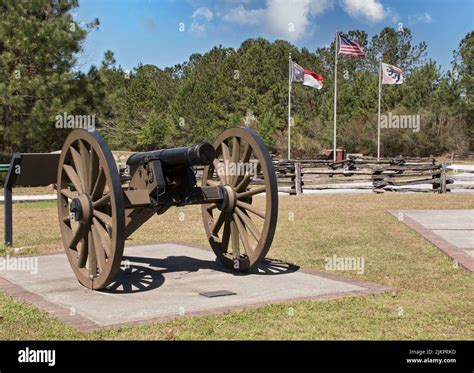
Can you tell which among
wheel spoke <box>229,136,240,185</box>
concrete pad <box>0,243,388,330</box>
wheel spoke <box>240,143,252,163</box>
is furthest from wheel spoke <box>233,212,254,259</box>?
wheel spoke <box>240,143,252,163</box>

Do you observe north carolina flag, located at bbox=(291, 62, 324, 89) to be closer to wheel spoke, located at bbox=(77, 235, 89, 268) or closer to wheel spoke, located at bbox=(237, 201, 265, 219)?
wheel spoke, located at bbox=(237, 201, 265, 219)

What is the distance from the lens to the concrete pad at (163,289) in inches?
234

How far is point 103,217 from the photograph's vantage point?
261 inches

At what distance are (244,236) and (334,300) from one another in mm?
1554

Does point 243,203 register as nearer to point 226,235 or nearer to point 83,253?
point 226,235

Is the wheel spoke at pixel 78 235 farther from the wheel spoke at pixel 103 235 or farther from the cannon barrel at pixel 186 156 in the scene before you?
the cannon barrel at pixel 186 156

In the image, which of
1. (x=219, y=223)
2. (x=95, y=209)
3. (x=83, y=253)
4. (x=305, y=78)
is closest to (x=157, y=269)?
(x=219, y=223)

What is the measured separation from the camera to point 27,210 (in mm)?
16672

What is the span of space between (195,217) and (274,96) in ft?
165

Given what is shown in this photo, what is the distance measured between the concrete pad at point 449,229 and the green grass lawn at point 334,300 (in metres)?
0.21

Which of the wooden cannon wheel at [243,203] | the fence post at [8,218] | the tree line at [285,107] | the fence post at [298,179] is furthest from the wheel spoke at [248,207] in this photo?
the tree line at [285,107]

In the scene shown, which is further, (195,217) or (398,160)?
(398,160)
